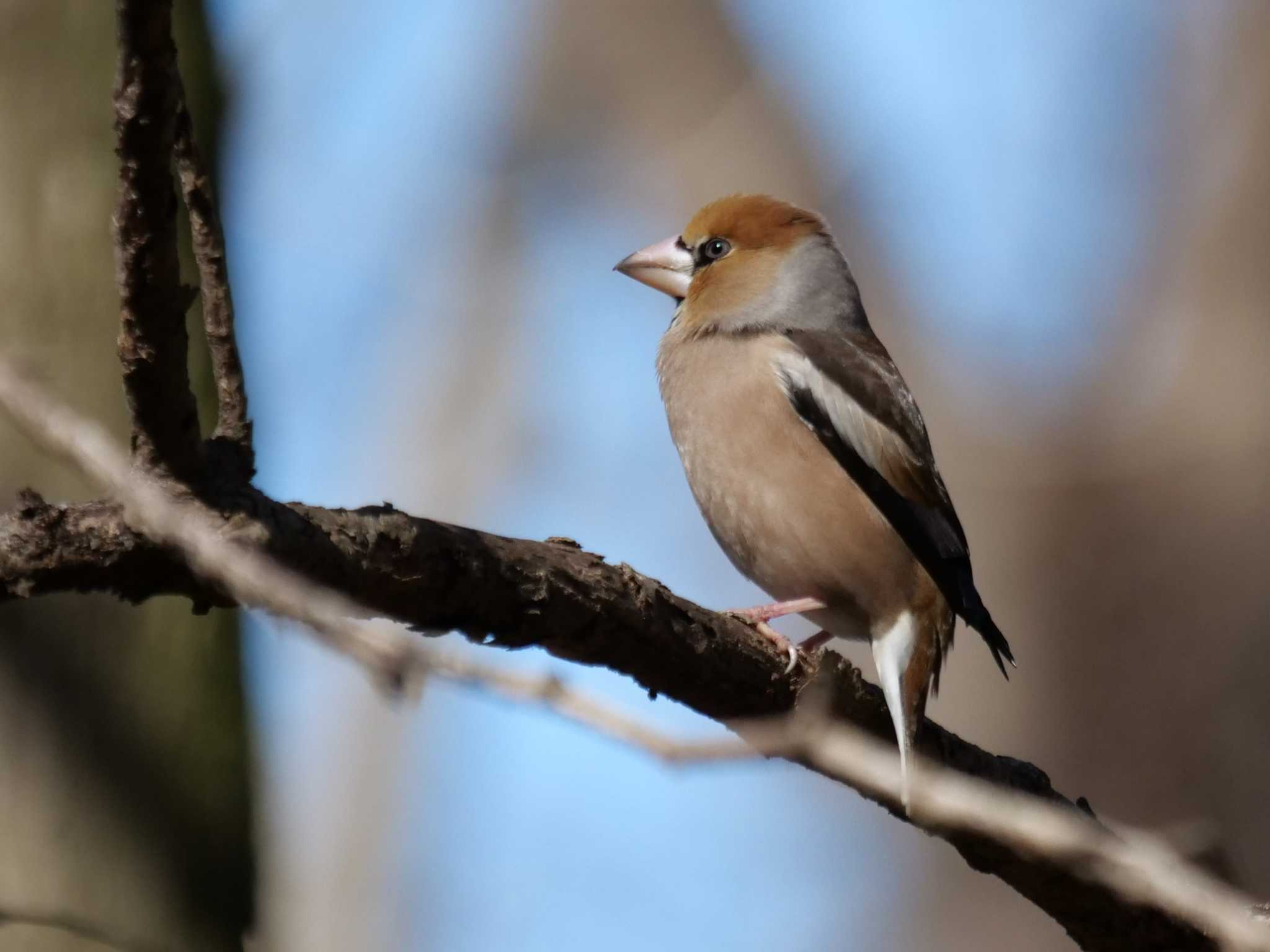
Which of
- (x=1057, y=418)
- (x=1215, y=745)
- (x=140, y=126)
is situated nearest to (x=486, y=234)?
(x=1057, y=418)

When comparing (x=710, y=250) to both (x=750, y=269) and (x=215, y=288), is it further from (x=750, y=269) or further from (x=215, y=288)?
(x=215, y=288)

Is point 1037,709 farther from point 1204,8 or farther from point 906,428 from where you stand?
point 1204,8

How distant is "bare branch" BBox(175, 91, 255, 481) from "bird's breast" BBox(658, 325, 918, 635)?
2.58 metres

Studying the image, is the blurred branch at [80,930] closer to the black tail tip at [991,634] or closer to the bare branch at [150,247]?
the bare branch at [150,247]

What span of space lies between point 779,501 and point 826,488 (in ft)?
0.50

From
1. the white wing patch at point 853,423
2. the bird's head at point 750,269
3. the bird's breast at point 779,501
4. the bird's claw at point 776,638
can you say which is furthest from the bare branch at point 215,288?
the bird's head at point 750,269

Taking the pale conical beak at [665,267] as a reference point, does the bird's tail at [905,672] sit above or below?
below

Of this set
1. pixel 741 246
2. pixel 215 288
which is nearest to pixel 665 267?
pixel 741 246

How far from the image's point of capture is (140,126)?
177cm

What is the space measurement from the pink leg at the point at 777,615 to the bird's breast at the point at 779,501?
46 millimetres

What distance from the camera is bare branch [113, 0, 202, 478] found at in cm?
171

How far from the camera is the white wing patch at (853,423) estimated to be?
473 cm

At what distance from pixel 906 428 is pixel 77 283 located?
2.56 meters

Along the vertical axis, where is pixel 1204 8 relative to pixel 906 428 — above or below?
above
